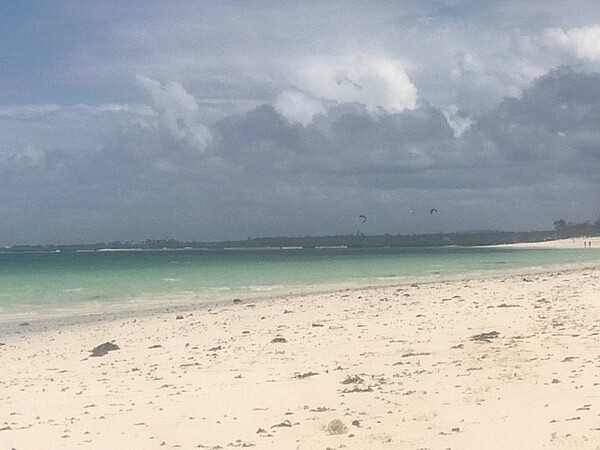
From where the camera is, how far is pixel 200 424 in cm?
942

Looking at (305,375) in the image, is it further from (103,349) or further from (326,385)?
(103,349)

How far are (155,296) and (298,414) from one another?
27.5 metres

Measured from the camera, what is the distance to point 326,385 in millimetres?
11094

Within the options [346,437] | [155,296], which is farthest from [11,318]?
[346,437]

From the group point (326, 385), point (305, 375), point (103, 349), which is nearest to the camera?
point (326, 385)

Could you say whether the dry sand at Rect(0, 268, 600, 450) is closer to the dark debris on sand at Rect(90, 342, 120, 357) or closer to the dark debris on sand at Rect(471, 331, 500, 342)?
the dark debris on sand at Rect(471, 331, 500, 342)

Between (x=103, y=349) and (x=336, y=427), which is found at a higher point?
(x=336, y=427)

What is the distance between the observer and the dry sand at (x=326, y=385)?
8.57 metres

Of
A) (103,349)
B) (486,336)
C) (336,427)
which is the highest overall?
(486,336)

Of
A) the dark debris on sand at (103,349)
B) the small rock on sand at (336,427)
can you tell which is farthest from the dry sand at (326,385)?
the dark debris on sand at (103,349)

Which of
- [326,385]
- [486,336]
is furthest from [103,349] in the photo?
[486,336]

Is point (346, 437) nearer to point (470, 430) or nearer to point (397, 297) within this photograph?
point (470, 430)

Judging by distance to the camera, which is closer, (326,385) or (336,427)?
(336,427)

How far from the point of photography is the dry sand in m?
8.57
